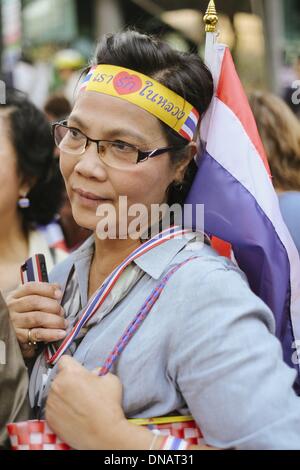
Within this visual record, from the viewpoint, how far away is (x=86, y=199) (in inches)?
82.4

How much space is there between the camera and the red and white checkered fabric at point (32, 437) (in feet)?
5.82

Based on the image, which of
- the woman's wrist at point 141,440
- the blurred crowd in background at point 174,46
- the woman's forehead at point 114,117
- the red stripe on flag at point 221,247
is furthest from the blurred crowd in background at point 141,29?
the woman's wrist at point 141,440

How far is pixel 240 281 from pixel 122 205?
1.58ft

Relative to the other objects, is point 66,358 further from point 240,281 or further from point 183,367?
point 240,281

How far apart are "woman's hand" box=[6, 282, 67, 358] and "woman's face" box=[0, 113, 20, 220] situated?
1.21 metres

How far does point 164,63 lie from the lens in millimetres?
2131

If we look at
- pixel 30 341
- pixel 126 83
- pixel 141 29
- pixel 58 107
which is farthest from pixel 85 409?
pixel 58 107

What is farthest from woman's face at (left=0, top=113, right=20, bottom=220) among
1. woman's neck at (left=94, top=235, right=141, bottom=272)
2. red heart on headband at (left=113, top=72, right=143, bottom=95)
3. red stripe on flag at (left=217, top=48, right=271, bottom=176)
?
red stripe on flag at (left=217, top=48, right=271, bottom=176)

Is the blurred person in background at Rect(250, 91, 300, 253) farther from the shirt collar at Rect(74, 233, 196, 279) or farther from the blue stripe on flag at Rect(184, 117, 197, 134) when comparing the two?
the shirt collar at Rect(74, 233, 196, 279)

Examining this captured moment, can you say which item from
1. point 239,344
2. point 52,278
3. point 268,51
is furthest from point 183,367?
point 268,51

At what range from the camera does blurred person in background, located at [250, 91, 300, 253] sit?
3.79 metres

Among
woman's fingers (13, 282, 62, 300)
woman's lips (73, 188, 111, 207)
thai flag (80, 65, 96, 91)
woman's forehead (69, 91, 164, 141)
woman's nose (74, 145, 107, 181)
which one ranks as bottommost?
woman's fingers (13, 282, 62, 300)

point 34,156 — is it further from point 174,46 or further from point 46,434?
point 46,434

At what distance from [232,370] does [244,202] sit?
64cm
